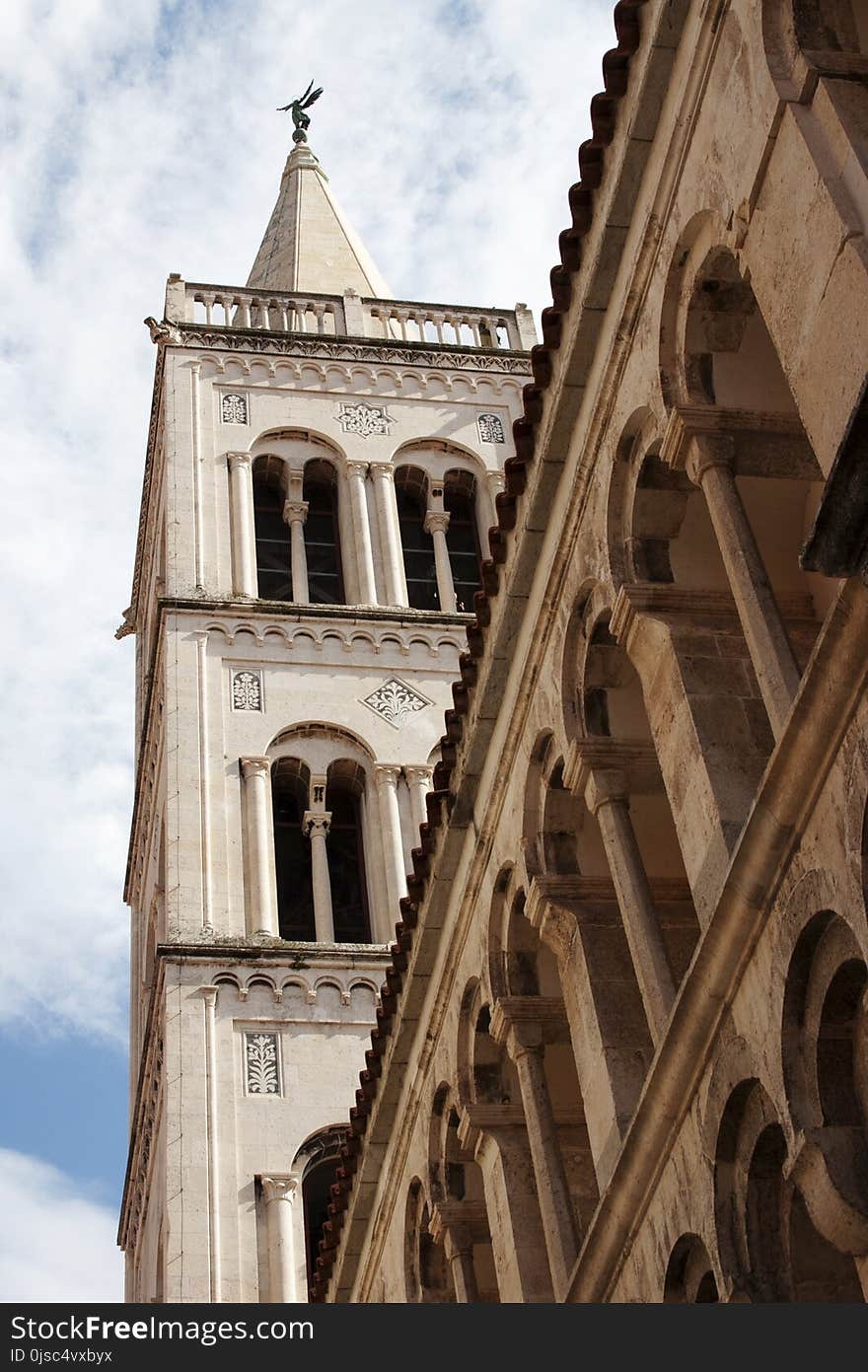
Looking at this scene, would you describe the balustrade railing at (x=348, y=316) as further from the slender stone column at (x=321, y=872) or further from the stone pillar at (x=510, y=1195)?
the stone pillar at (x=510, y=1195)

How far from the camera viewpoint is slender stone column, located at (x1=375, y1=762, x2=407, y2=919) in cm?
2498

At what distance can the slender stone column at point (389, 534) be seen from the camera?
1120 inches

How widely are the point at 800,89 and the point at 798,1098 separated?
4.25 meters

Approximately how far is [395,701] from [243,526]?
142 inches

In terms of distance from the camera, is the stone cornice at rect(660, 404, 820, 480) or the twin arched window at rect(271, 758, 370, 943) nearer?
the stone cornice at rect(660, 404, 820, 480)

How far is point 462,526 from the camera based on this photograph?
101ft

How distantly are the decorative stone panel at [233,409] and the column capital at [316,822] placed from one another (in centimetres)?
688

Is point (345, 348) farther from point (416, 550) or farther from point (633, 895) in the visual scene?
point (633, 895)

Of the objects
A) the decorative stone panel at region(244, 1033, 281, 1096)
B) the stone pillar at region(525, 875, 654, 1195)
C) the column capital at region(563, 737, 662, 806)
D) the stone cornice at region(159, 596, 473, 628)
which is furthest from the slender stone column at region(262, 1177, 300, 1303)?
the column capital at region(563, 737, 662, 806)

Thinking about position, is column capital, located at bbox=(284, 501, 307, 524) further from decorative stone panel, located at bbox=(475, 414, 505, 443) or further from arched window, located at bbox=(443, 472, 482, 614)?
decorative stone panel, located at bbox=(475, 414, 505, 443)

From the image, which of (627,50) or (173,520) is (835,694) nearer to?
(627,50)

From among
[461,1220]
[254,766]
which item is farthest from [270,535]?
[461,1220]

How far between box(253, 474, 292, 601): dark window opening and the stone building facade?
48.8ft

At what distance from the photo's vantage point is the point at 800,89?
350 inches
